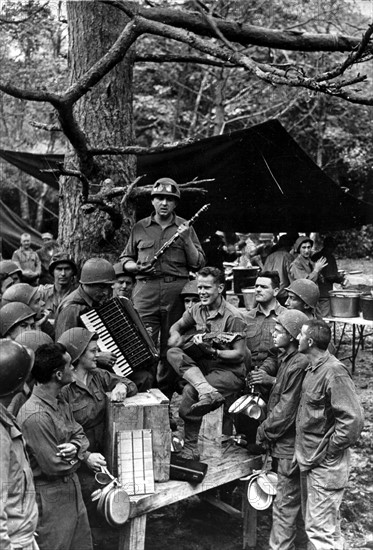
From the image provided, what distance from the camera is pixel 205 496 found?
5672 millimetres

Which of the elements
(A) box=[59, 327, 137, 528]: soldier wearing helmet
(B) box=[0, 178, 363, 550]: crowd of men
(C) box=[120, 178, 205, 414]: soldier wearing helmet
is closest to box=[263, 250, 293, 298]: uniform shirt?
(B) box=[0, 178, 363, 550]: crowd of men

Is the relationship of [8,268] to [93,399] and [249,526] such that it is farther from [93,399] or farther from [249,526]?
[249,526]

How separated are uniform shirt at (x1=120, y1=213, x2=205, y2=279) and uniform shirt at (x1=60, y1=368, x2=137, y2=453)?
160 cm

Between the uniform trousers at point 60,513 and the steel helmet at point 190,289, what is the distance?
8.23 feet

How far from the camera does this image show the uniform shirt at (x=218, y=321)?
545 centimetres

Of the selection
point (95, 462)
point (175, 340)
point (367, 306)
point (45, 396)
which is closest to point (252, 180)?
point (367, 306)

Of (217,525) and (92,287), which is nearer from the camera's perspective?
(92,287)

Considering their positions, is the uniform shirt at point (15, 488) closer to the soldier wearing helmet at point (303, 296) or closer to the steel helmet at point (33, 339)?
the steel helmet at point (33, 339)

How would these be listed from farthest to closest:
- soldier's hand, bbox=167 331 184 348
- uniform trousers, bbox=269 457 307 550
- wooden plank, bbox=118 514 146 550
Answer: soldier's hand, bbox=167 331 184 348, uniform trousers, bbox=269 457 307 550, wooden plank, bbox=118 514 146 550

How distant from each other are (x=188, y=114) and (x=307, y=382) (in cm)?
1523

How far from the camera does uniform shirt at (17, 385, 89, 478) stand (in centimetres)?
377

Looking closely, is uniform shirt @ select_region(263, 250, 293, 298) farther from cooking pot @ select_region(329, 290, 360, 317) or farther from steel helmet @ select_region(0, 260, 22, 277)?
steel helmet @ select_region(0, 260, 22, 277)

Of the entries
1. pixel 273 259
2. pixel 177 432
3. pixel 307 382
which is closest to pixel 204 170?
pixel 273 259

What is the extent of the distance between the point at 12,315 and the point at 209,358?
168 centimetres
